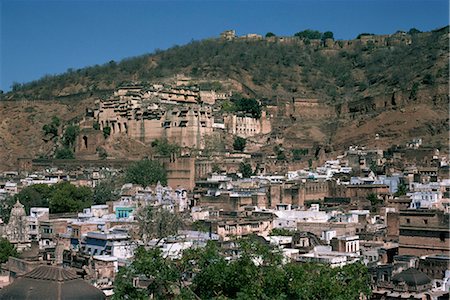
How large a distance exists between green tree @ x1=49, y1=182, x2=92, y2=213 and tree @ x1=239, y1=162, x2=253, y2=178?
35.8ft

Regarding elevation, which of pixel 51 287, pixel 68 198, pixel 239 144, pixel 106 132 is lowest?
pixel 51 287

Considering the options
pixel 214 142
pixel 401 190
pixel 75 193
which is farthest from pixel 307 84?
pixel 75 193

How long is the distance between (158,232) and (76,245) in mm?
3077

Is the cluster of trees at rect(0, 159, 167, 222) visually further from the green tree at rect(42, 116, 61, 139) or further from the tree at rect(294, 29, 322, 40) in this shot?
the tree at rect(294, 29, 322, 40)

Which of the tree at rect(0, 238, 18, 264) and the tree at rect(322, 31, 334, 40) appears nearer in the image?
the tree at rect(0, 238, 18, 264)

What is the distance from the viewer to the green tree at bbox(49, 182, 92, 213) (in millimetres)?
→ 42000

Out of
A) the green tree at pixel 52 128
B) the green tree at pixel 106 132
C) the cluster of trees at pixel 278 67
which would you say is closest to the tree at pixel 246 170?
the green tree at pixel 106 132

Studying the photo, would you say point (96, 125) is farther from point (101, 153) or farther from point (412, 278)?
point (412, 278)

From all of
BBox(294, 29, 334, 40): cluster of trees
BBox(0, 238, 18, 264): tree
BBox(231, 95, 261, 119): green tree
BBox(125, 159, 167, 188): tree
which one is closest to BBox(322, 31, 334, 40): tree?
BBox(294, 29, 334, 40): cluster of trees

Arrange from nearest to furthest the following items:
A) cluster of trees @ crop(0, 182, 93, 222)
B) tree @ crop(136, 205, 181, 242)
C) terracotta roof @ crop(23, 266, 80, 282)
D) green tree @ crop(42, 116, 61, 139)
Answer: terracotta roof @ crop(23, 266, 80, 282), tree @ crop(136, 205, 181, 242), cluster of trees @ crop(0, 182, 93, 222), green tree @ crop(42, 116, 61, 139)

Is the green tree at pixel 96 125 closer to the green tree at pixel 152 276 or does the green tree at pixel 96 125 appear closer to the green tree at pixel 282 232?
the green tree at pixel 282 232

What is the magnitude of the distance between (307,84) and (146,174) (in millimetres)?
40617

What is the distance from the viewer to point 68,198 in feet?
140

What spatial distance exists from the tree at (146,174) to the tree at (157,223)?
1454 centimetres
